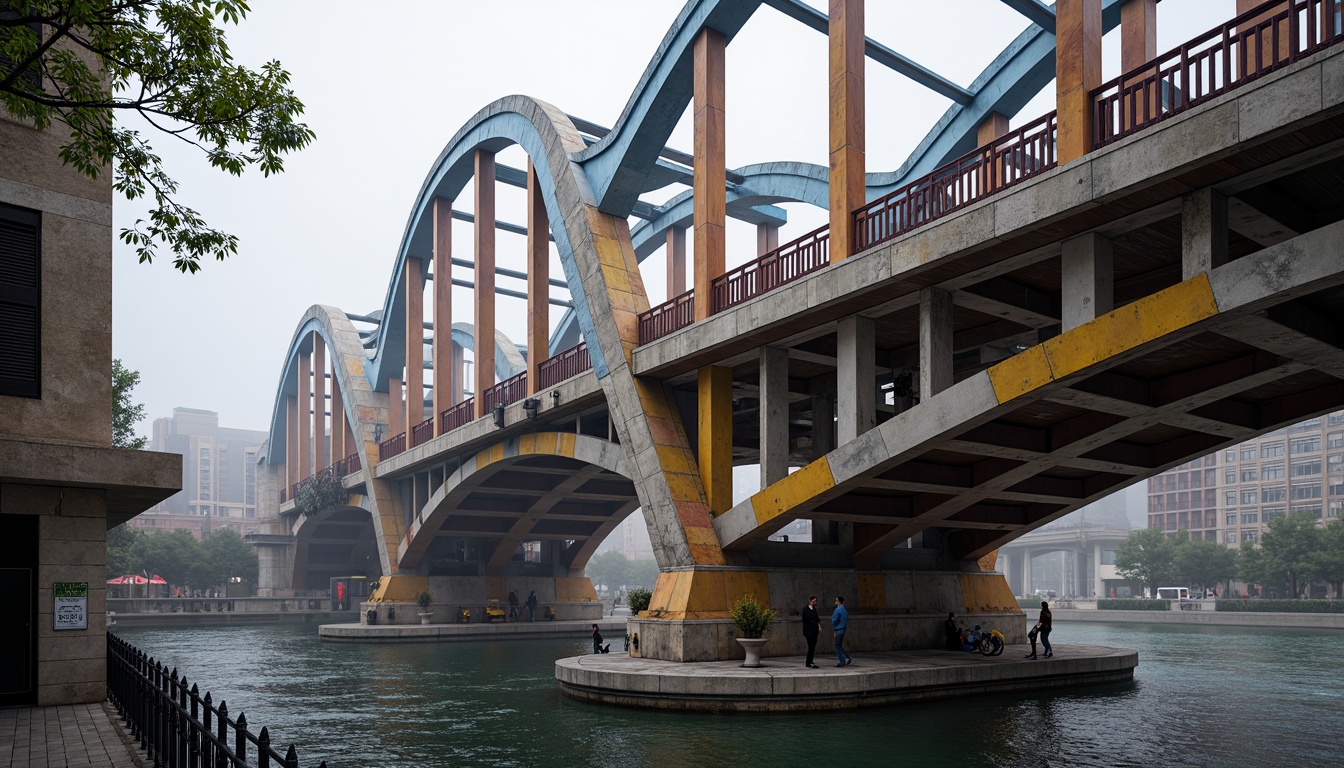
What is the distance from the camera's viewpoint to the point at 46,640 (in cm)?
1741

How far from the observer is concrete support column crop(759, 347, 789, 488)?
87.2 feet

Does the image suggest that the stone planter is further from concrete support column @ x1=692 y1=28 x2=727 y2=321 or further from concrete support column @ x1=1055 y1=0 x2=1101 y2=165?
concrete support column @ x1=1055 y1=0 x2=1101 y2=165

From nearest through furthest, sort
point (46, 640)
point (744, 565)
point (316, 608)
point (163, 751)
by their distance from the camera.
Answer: point (163, 751)
point (46, 640)
point (744, 565)
point (316, 608)

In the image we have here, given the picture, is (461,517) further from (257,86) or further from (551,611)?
(257,86)

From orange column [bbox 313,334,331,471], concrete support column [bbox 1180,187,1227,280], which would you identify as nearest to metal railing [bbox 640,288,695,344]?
concrete support column [bbox 1180,187,1227,280]

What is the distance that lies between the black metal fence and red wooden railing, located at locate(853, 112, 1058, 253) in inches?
590

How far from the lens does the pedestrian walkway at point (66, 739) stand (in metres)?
12.3

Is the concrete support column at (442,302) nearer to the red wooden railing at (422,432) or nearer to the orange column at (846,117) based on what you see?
the red wooden railing at (422,432)

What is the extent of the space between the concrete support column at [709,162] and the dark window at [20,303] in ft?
49.7

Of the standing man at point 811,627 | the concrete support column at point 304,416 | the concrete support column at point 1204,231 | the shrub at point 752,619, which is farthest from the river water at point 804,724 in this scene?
the concrete support column at point 304,416

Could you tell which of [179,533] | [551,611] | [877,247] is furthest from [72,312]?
[179,533]

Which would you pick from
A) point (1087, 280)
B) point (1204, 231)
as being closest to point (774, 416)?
point (1087, 280)

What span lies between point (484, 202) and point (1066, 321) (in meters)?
33.8

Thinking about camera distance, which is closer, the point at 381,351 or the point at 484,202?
the point at 484,202
